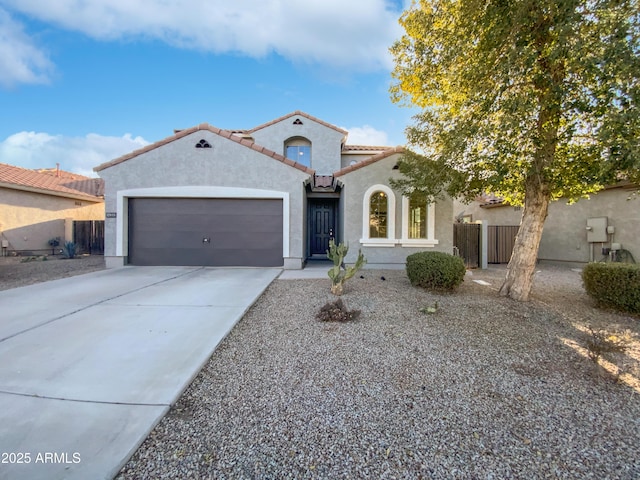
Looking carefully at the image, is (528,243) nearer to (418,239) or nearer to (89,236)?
(418,239)

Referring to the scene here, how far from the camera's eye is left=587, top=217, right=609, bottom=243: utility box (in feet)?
36.6

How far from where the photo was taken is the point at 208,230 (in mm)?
10320

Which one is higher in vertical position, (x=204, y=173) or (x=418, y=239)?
(x=204, y=173)

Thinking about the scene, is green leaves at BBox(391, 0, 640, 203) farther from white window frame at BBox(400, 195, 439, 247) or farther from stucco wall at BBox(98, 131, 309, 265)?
stucco wall at BBox(98, 131, 309, 265)

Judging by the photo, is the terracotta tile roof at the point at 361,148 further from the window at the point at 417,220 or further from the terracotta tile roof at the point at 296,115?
the window at the point at 417,220

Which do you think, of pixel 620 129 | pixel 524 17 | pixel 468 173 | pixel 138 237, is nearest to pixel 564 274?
pixel 468 173

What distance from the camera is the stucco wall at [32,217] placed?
43.2ft

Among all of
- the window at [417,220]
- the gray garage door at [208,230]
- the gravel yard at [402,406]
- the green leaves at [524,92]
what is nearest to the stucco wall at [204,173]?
the gray garage door at [208,230]

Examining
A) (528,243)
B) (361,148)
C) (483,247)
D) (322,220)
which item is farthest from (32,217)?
(483,247)

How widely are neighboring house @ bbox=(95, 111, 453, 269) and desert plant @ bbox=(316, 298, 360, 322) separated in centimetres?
507

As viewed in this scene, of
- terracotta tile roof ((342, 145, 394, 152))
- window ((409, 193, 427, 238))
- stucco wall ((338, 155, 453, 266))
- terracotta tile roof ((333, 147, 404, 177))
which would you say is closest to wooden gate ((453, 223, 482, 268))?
stucco wall ((338, 155, 453, 266))

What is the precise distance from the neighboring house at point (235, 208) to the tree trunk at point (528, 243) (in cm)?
396

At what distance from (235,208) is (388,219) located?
545 cm

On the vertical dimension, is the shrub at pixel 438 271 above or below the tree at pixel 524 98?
below
